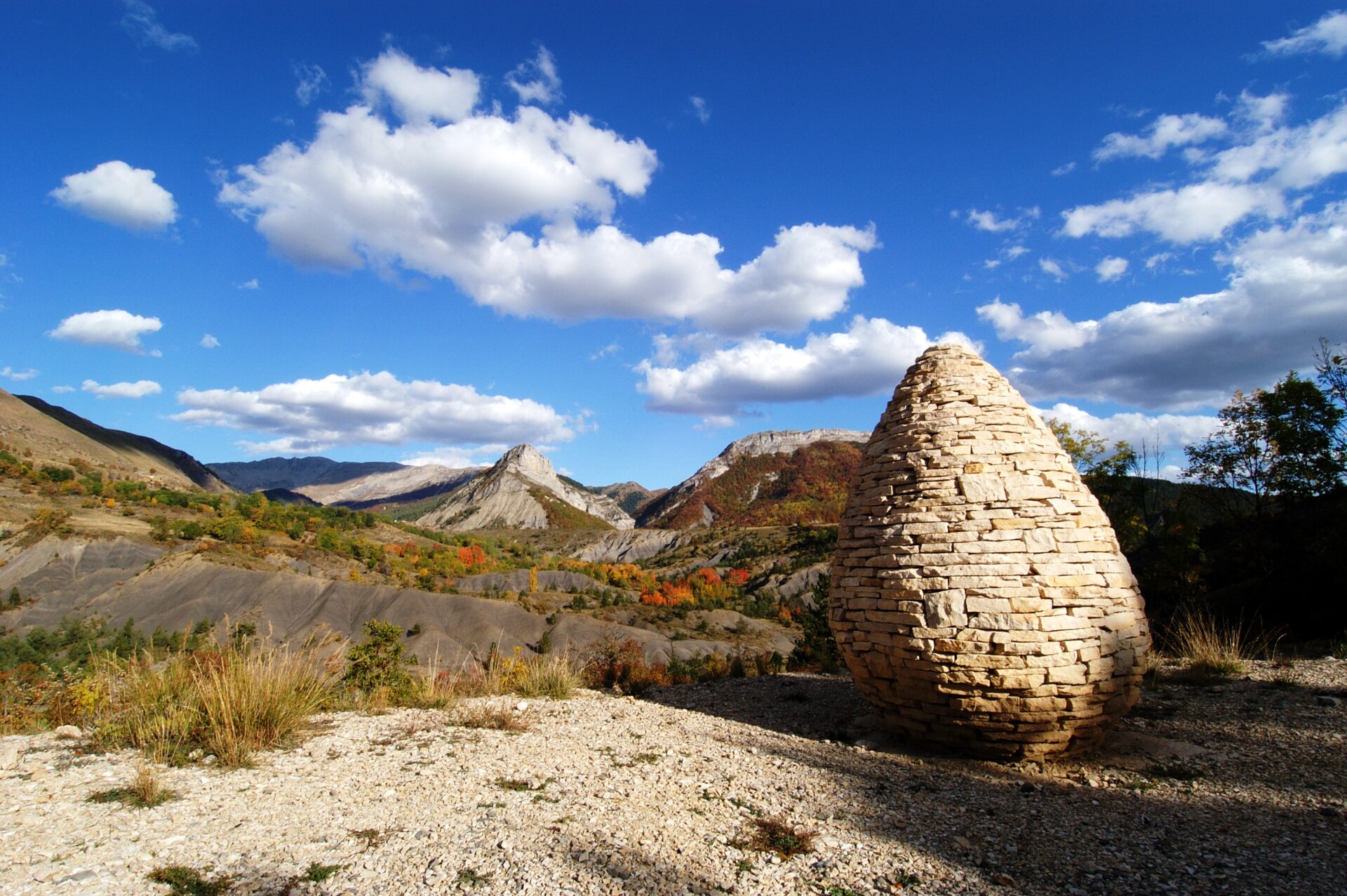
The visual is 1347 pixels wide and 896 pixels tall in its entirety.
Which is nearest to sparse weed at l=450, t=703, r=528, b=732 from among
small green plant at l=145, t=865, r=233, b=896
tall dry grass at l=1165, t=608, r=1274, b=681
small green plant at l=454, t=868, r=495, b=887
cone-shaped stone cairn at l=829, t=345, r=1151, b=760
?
small green plant at l=454, t=868, r=495, b=887

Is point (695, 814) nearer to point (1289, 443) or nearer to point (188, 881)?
point (188, 881)

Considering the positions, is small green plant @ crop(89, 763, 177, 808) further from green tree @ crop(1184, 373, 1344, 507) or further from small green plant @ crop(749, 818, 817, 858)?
green tree @ crop(1184, 373, 1344, 507)

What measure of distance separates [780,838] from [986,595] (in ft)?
10.5

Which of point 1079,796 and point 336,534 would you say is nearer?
point 1079,796

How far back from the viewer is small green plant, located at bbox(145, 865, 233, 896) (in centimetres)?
370

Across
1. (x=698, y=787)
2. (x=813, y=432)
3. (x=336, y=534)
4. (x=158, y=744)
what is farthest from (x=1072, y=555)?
(x=813, y=432)

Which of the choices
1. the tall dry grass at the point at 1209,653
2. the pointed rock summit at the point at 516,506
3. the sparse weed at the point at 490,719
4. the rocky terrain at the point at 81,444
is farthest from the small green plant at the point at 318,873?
the pointed rock summit at the point at 516,506

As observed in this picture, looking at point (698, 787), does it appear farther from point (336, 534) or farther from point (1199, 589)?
point (336, 534)

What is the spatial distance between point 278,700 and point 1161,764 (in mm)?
9380

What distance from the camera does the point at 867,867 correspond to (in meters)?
4.28

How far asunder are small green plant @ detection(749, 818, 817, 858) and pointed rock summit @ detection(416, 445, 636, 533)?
461ft

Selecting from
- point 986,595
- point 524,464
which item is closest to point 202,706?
point 986,595

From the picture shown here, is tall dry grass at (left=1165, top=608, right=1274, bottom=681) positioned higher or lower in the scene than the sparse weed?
higher

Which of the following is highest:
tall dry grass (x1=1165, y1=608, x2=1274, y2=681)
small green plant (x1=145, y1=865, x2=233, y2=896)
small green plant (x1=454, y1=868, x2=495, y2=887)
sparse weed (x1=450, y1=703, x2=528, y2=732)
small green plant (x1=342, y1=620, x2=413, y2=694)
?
tall dry grass (x1=1165, y1=608, x2=1274, y2=681)
